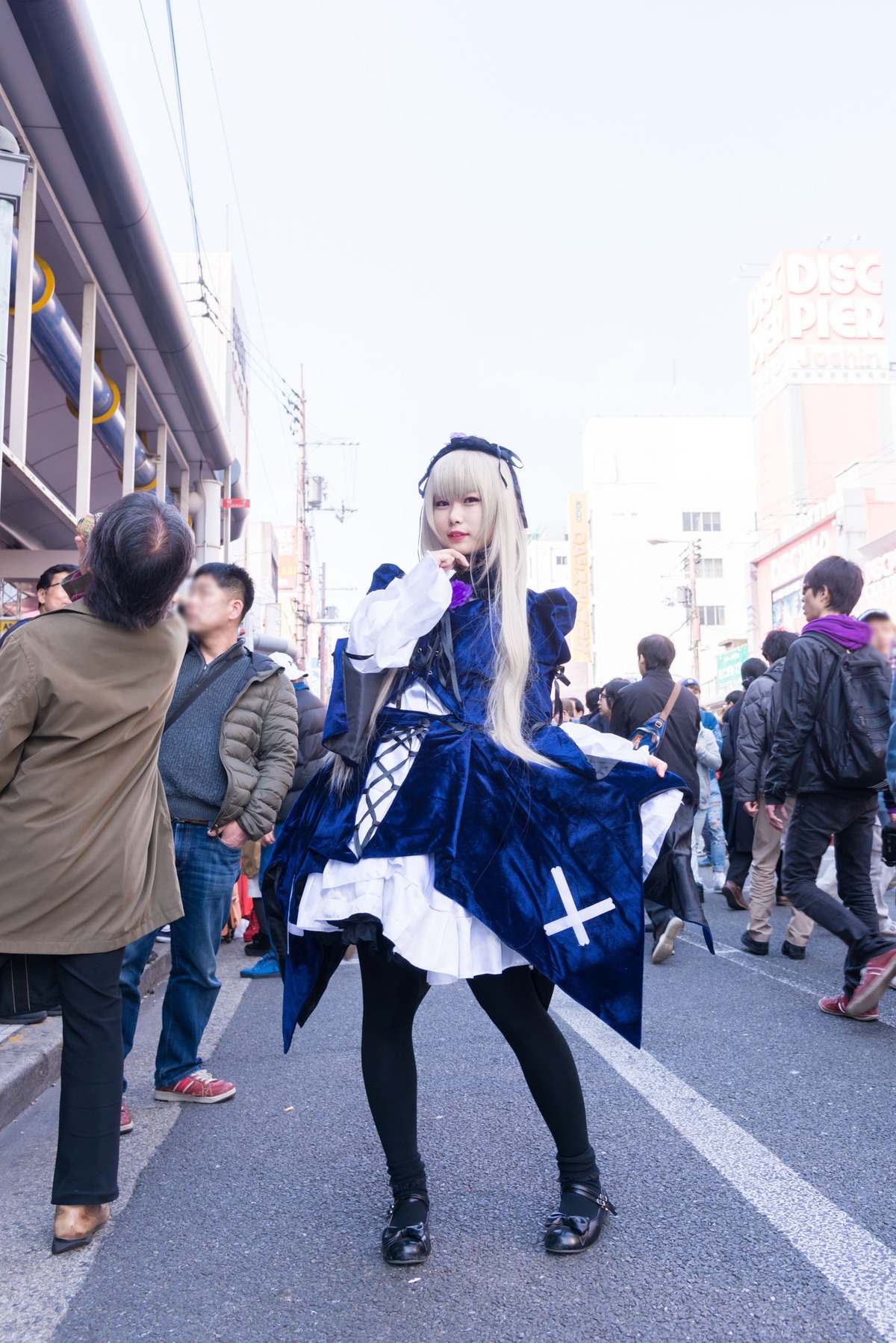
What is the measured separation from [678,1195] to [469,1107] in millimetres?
892

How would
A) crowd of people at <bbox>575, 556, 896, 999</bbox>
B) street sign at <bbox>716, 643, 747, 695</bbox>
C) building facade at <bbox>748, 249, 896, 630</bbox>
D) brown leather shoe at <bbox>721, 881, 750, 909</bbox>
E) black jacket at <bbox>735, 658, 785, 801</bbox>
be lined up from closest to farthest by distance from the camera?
crowd of people at <bbox>575, 556, 896, 999</bbox> < black jacket at <bbox>735, 658, 785, 801</bbox> < brown leather shoe at <bbox>721, 881, 750, 909</bbox> < street sign at <bbox>716, 643, 747, 695</bbox> < building facade at <bbox>748, 249, 896, 630</bbox>

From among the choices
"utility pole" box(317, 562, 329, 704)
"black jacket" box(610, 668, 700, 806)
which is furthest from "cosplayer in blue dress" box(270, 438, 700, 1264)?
"utility pole" box(317, 562, 329, 704)

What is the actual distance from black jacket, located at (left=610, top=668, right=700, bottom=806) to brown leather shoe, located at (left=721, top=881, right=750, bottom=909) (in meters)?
1.15

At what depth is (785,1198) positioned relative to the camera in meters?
2.45

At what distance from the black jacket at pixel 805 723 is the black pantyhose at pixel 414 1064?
8.88 feet

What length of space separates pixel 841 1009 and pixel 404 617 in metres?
3.10

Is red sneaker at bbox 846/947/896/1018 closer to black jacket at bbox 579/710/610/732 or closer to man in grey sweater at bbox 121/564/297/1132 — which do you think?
man in grey sweater at bbox 121/564/297/1132

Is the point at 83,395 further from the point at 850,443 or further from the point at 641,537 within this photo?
the point at 641,537

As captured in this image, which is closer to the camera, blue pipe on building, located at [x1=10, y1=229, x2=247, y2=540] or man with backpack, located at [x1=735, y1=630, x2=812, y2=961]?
man with backpack, located at [x1=735, y1=630, x2=812, y2=961]

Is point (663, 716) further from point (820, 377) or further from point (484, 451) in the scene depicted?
point (820, 377)

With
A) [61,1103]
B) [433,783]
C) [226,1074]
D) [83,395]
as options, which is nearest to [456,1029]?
[226,1074]

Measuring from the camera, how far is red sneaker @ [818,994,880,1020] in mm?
4207

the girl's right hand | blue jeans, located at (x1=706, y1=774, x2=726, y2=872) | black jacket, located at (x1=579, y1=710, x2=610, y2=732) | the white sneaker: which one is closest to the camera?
the girl's right hand

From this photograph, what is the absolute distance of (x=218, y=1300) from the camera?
206 cm
